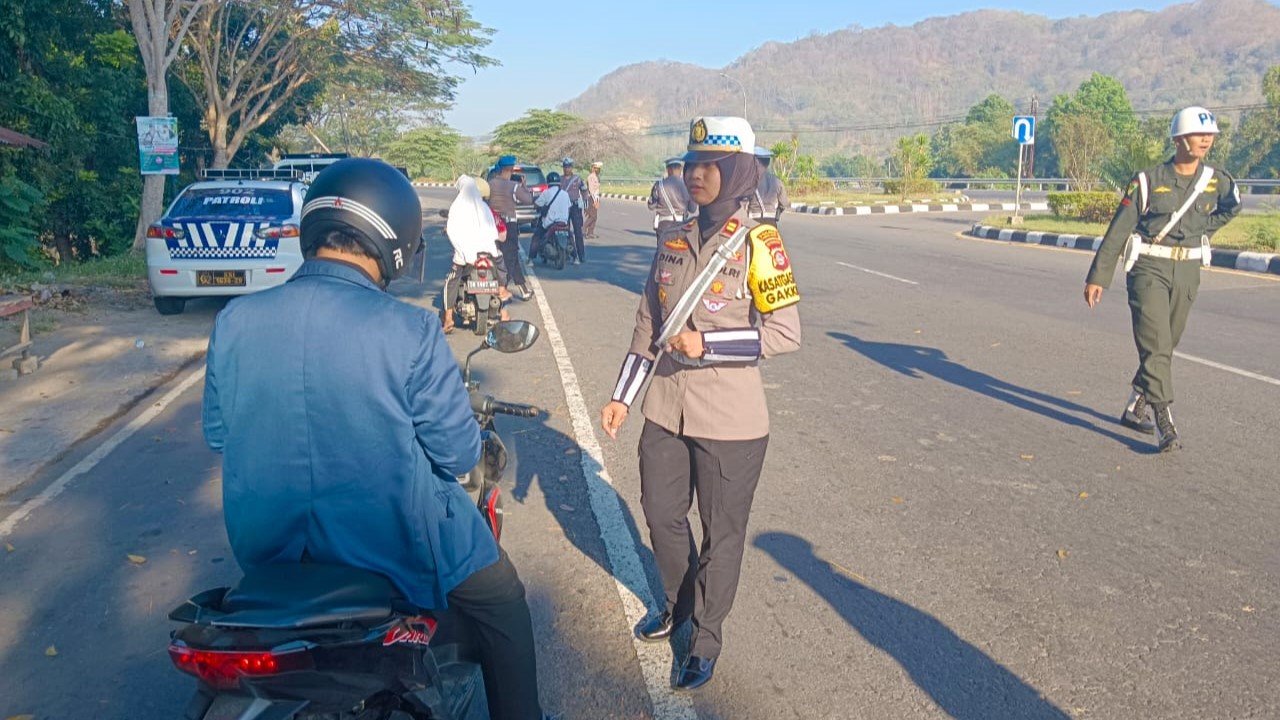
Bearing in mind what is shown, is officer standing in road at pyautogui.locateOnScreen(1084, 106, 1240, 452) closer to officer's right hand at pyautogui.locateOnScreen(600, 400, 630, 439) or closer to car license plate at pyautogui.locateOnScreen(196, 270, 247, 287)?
officer's right hand at pyautogui.locateOnScreen(600, 400, 630, 439)

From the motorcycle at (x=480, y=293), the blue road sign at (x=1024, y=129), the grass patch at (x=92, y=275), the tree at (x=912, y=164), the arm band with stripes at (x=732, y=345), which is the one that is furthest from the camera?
the tree at (x=912, y=164)

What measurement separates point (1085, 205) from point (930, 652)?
2352 centimetres

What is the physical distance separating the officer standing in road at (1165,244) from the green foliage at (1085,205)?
18.3 metres

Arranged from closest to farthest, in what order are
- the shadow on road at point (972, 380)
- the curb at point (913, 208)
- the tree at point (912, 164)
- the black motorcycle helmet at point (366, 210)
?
the black motorcycle helmet at point (366, 210), the shadow on road at point (972, 380), the curb at point (913, 208), the tree at point (912, 164)

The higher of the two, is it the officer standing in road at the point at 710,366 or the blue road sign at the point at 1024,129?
the blue road sign at the point at 1024,129

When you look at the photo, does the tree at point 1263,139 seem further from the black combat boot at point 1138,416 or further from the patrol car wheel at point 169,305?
the patrol car wheel at point 169,305

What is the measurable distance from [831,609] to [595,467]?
7.00 feet

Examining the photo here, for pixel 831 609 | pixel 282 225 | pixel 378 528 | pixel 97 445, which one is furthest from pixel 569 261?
pixel 378 528

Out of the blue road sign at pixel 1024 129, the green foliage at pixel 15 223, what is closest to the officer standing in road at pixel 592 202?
the green foliage at pixel 15 223

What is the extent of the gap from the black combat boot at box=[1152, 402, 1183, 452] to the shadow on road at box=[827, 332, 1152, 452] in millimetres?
115

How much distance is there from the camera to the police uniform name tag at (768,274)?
329 centimetres

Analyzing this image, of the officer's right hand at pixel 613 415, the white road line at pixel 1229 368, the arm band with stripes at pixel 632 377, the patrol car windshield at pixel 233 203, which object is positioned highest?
the patrol car windshield at pixel 233 203

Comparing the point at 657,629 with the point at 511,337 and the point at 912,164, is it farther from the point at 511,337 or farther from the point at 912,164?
the point at 912,164

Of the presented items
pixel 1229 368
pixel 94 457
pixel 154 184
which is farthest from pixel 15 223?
pixel 1229 368
